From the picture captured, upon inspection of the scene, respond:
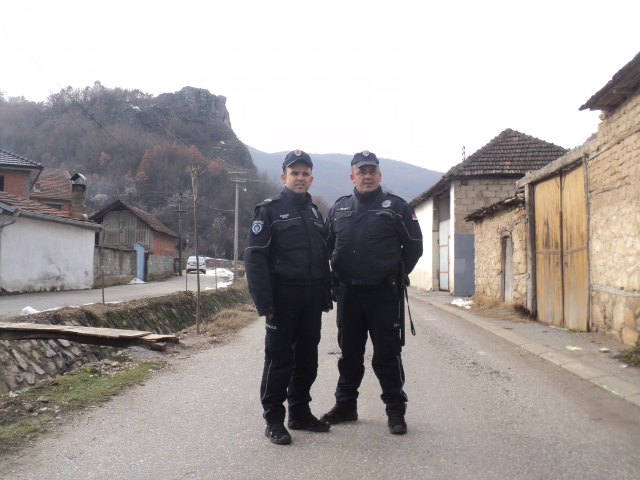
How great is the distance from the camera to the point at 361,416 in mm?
3650

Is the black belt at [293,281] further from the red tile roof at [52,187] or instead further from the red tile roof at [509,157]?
the red tile roof at [52,187]

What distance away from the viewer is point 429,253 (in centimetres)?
2197

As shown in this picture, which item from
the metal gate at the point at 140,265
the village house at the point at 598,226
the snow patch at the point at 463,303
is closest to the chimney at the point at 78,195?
the metal gate at the point at 140,265

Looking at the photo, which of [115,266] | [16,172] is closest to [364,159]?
[115,266]

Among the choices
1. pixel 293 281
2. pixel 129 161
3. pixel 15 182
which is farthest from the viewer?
pixel 129 161

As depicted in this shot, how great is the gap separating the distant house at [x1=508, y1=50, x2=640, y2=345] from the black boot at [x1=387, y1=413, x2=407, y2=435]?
4483mm

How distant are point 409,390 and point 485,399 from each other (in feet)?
2.23

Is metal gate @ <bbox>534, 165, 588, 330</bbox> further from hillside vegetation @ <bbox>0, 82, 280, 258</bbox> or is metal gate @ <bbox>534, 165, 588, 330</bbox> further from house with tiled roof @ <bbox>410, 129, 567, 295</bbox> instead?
hillside vegetation @ <bbox>0, 82, 280, 258</bbox>

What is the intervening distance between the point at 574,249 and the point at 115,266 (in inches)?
862

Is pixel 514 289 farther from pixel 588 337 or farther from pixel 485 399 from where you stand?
pixel 485 399

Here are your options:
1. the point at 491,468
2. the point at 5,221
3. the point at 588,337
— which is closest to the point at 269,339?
the point at 491,468

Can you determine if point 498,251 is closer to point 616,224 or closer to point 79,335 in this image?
point 616,224

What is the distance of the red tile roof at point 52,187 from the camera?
36431 mm

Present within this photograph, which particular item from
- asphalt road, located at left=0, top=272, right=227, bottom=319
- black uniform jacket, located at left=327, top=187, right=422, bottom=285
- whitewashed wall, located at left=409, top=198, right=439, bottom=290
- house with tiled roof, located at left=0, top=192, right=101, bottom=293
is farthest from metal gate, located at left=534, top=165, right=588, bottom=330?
house with tiled roof, located at left=0, top=192, right=101, bottom=293
